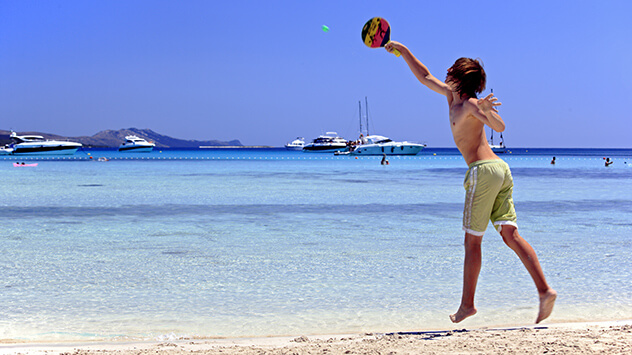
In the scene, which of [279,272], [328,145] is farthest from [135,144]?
[279,272]

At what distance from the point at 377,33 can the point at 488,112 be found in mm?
1173

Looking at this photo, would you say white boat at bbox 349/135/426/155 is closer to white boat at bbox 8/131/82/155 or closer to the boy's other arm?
white boat at bbox 8/131/82/155

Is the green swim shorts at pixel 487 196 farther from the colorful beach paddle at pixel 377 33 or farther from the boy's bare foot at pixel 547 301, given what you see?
the colorful beach paddle at pixel 377 33

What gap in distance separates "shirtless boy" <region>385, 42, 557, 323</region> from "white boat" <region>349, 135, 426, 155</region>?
88656 millimetres

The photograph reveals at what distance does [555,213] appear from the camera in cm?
1296

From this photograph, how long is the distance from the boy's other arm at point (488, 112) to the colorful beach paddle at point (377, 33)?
0.85 meters

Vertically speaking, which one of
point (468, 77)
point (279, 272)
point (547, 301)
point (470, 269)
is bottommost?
point (279, 272)

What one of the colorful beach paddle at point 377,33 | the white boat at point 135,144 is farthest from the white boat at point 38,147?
the colorful beach paddle at point 377,33

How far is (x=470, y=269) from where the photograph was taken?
3967mm

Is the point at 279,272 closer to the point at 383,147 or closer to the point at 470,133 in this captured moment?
the point at 470,133

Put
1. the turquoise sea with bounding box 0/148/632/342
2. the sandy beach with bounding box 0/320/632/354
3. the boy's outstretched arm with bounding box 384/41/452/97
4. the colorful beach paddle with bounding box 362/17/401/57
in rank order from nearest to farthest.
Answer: the sandy beach with bounding box 0/320/632/354 → the boy's outstretched arm with bounding box 384/41/452/97 → the colorful beach paddle with bounding box 362/17/401/57 → the turquoise sea with bounding box 0/148/632/342

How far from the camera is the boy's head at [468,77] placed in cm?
396

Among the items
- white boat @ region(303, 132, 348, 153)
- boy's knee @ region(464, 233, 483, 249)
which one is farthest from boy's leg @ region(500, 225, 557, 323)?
white boat @ region(303, 132, 348, 153)

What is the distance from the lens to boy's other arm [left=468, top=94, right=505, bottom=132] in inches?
147
